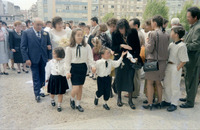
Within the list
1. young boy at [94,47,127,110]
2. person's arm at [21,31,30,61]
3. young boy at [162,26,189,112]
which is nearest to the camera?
young boy at [162,26,189,112]

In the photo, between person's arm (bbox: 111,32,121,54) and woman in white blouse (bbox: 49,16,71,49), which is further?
woman in white blouse (bbox: 49,16,71,49)

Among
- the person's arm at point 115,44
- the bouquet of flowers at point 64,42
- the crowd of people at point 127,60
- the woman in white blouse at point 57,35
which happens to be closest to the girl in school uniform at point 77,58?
the crowd of people at point 127,60

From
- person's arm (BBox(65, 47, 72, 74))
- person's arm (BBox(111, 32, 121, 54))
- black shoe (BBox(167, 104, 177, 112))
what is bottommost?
black shoe (BBox(167, 104, 177, 112))

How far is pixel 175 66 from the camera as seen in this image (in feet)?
13.1

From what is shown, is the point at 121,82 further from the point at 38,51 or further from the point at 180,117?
the point at 38,51

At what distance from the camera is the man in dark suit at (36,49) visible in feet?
14.6

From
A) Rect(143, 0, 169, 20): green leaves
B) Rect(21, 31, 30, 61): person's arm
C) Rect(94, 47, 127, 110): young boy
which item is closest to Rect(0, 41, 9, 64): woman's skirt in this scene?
Rect(21, 31, 30, 61): person's arm

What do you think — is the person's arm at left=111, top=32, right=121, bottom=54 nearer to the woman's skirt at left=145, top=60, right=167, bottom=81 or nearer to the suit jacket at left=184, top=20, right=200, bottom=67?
the woman's skirt at left=145, top=60, right=167, bottom=81

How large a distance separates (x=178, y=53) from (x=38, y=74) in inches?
149

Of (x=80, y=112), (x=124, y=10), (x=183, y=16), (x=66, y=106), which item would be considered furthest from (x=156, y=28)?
(x=124, y=10)

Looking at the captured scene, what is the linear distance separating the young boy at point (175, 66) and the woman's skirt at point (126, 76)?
0.89 metres

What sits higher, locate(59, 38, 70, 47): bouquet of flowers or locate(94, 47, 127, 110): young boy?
locate(59, 38, 70, 47): bouquet of flowers

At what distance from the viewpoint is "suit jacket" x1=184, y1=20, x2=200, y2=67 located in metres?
4.03

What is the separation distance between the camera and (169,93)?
13.8 ft
